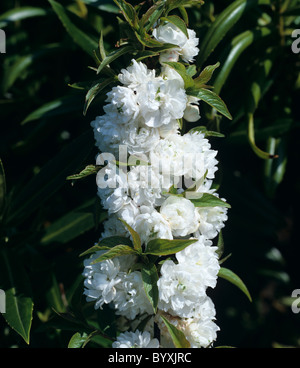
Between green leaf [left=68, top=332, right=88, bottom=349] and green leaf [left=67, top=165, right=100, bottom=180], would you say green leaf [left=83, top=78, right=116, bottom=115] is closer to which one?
green leaf [left=67, top=165, right=100, bottom=180]

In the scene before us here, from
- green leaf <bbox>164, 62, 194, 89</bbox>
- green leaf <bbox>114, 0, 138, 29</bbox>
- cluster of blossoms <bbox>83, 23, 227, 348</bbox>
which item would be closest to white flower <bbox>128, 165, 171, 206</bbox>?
cluster of blossoms <bbox>83, 23, 227, 348</bbox>

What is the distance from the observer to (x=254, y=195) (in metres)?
1.64

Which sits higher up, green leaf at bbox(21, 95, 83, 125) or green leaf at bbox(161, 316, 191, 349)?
green leaf at bbox(21, 95, 83, 125)

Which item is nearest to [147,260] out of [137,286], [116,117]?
[137,286]

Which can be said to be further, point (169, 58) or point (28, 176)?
point (28, 176)

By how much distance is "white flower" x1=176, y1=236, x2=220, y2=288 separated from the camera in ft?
3.11

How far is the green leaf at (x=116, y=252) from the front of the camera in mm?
896

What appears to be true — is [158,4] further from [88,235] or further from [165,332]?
[88,235]

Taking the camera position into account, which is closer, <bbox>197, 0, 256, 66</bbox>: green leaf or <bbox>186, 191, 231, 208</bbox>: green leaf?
<bbox>186, 191, 231, 208</bbox>: green leaf

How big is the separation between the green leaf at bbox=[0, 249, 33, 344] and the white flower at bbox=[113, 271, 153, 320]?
291mm

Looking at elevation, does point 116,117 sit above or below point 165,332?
above

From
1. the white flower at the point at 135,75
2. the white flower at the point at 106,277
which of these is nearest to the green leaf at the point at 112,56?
the white flower at the point at 135,75

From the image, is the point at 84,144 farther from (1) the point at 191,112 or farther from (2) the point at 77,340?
(2) the point at 77,340

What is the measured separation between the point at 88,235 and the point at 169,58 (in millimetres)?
809
